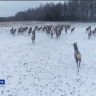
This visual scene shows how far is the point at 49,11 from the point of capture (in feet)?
314

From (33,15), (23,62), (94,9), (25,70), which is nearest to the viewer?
(25,70)

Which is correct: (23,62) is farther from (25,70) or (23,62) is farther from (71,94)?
(71,94)

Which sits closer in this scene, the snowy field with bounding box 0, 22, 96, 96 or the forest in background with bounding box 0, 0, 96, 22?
the snowy field with bounding box 0, 22, 96, 96

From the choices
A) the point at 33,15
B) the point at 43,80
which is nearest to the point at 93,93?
the point at 43,80

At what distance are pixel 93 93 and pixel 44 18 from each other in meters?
82.6

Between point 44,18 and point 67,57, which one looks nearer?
point 67,57

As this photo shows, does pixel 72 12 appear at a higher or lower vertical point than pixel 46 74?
higher

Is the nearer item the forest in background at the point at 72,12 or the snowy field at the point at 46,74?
the snowy field at the point at 46,74

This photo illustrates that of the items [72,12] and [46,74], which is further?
[72,12]

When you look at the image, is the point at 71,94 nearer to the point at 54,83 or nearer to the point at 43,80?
the point at 54,83

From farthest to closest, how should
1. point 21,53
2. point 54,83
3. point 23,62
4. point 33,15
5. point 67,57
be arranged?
point 33,15
point 21,53
point 67,57
point 23,62
point 54,83

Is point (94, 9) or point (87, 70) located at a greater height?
point (94, 9)

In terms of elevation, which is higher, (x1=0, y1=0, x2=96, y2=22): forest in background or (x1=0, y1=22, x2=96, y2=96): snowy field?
(x1=0, y1=0, x2=96, y2=22): forest in background

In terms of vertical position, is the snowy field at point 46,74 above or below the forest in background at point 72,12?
below
